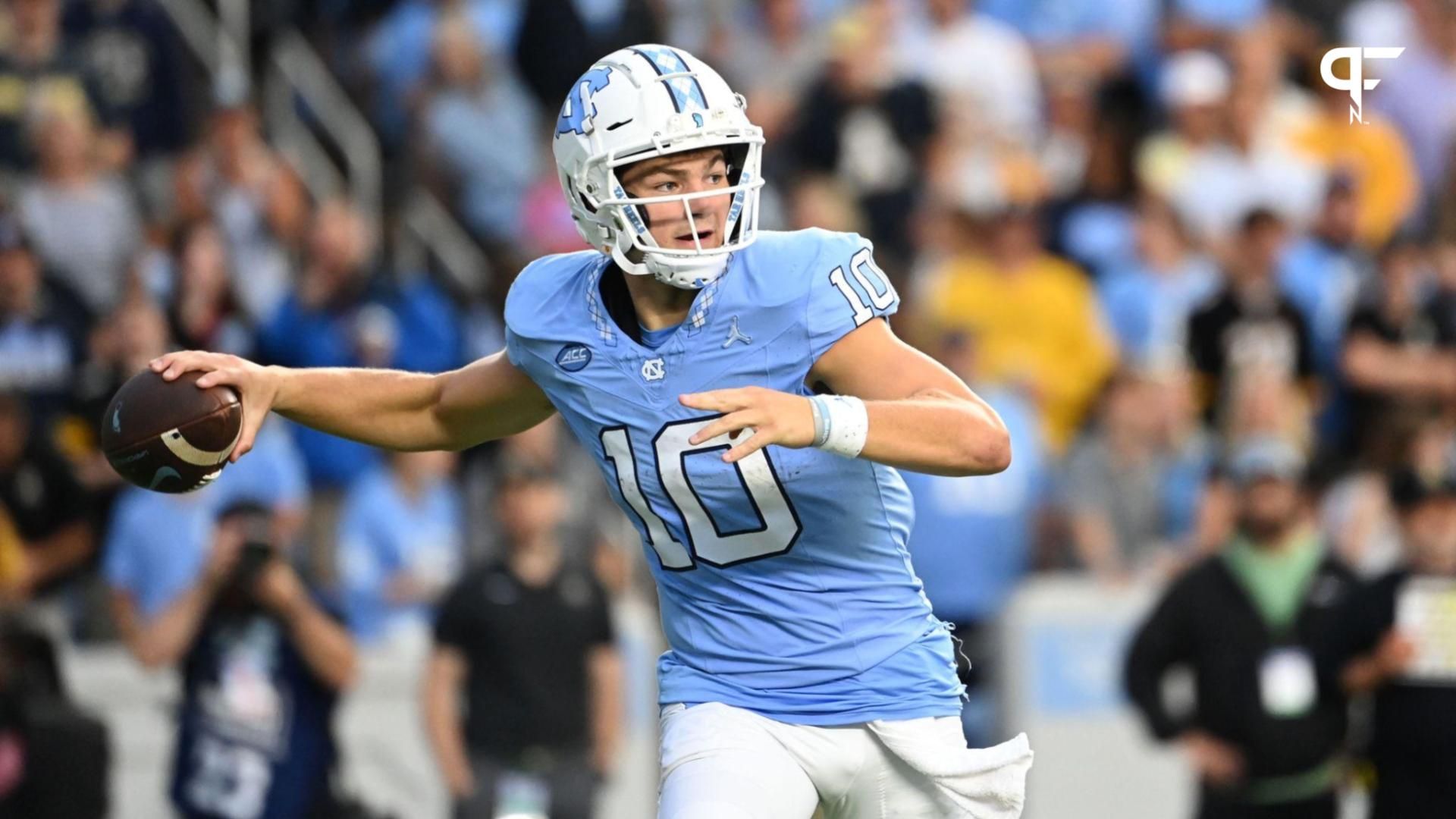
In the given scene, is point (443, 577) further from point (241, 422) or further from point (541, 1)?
point (241, 422)

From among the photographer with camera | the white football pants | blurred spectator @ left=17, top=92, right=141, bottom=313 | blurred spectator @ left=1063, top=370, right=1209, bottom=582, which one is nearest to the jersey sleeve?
the white football pants

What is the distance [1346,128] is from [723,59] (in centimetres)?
282

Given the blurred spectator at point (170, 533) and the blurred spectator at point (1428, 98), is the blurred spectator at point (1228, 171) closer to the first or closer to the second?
the blurred spectator at point (1428, 98)

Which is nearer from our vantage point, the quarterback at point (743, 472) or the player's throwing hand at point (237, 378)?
the quarterback at point (743, 472)

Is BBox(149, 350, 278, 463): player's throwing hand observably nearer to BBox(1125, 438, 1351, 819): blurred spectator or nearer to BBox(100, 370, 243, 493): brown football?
BBox(100, 370, 243, 493): brown football

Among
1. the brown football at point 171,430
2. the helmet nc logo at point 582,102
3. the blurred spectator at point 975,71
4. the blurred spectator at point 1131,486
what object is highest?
the blurred spectator at point 975,71

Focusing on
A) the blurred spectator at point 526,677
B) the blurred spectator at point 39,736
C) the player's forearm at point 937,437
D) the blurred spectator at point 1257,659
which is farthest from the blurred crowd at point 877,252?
the player's forearm at point 937,437

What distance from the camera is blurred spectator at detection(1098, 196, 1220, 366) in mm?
9688

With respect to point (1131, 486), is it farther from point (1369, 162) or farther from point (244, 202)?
point (244, 202)

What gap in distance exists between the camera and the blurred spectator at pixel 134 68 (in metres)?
10.2

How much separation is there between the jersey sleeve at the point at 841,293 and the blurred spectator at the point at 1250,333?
520 centimetres

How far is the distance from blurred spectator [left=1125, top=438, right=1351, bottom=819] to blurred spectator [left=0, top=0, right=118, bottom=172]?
5.20 metres

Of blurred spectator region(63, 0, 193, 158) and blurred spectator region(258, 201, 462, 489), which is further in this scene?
blurred spectator region(63, 0, 193, 158)

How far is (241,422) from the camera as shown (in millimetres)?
4566
